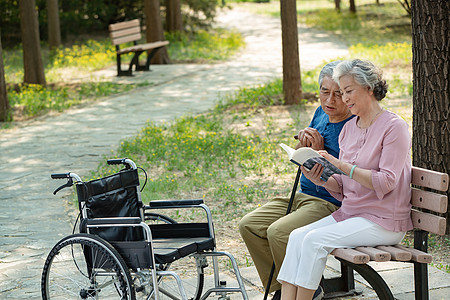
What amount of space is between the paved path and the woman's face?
2.35 metres

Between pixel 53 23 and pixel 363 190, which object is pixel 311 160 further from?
pixel 53 23

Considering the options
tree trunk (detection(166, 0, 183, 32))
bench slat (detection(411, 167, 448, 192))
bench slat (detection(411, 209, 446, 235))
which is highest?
tree trunk (detection(166, 0, 183, 32))

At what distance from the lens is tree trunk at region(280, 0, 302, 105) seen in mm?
9916

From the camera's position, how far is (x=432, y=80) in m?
4.78

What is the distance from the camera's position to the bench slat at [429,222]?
334cm

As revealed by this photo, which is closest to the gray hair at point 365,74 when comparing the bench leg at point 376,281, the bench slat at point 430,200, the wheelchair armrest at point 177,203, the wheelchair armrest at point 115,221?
the bench slat at point 430,200

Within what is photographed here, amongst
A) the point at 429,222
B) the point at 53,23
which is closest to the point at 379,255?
the point at 429,222

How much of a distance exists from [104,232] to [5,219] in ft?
8.76

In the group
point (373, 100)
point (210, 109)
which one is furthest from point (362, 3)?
point (373, 100)

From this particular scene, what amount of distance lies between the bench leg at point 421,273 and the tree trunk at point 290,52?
678 centimetres

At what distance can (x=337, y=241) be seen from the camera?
3338mm

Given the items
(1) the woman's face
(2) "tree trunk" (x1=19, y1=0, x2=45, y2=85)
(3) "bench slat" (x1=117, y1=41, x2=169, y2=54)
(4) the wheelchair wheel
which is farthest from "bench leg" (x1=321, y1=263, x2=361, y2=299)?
(3) "bench slat" (x1=117, y1=41, x2=169, y2=54)

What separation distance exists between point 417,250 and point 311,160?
2.34 ft

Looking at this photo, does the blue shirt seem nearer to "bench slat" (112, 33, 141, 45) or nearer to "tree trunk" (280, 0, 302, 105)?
"tree trunk" (280, 0, 302, 105)
